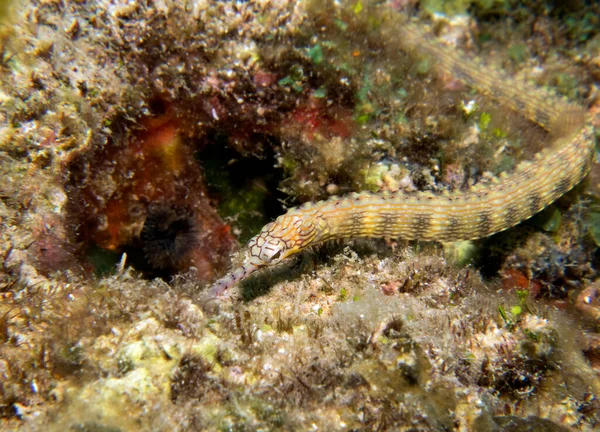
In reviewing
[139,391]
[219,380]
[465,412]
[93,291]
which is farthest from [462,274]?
[93,291]

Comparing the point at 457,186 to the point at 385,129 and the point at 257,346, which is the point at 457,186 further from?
the point at 257,346

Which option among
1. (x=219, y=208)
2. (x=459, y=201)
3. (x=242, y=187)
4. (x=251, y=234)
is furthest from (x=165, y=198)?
(x=459, y=201)

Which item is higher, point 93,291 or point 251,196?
point 93,291

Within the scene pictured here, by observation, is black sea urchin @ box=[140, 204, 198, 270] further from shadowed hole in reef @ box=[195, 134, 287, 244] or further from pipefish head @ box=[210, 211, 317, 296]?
pipefish head @ box=[210, 211, 317, 296]

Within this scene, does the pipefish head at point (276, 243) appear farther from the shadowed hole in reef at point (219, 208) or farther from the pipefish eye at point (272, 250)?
Result: the shadowed hole in reef at point (219, 208)

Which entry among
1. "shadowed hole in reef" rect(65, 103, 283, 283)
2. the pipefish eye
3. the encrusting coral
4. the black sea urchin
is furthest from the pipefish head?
the black sea urchin

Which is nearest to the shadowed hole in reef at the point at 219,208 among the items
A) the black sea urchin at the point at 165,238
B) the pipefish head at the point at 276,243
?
the black sea urchin at the point at 165,238

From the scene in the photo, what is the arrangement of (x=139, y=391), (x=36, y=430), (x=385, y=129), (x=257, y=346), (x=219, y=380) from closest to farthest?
(x=36, y=430) → (x=139, y=391) → (x=219, y=380) → (x=257, y=346) → (x=385, y=129)
